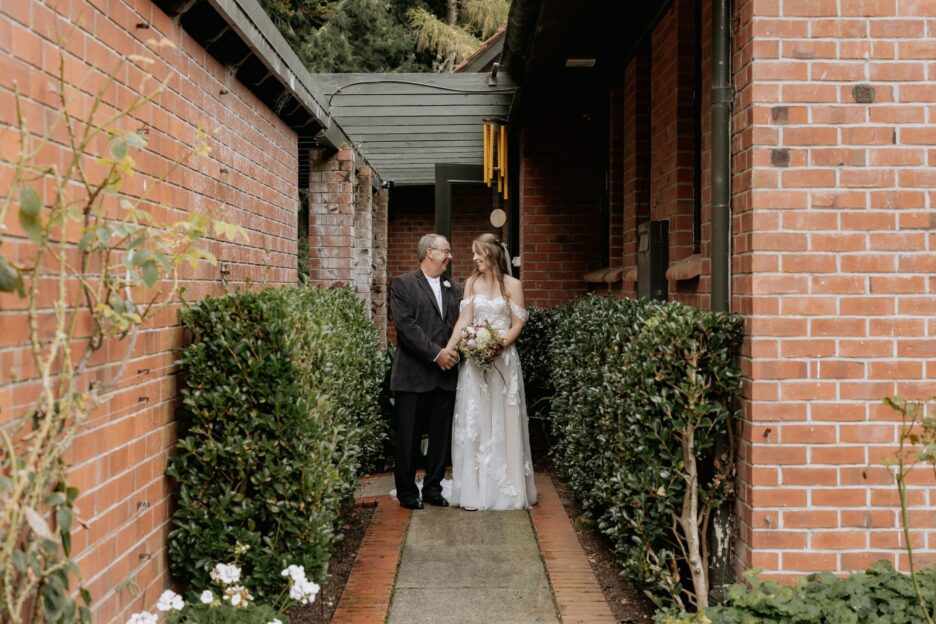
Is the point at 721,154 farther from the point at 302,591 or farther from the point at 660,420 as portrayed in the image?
the point at 302,591

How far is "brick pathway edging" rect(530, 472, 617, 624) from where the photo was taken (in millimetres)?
4410

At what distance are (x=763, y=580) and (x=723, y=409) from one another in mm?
693

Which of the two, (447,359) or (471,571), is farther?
(447,359)

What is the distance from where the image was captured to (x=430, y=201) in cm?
1794

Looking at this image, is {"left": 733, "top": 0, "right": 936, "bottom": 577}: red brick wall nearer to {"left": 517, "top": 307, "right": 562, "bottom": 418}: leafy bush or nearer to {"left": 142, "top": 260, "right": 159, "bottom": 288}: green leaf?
{"left": 142, "top": 260, "right": 159, "bottom": 288}: green leaf

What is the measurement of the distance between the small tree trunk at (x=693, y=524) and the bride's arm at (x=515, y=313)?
8.77 ft

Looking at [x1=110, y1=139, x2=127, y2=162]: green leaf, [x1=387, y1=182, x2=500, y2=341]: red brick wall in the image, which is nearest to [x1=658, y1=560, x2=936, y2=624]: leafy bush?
[x1=110, y1=139, x2=127, y2=162]: green leaf

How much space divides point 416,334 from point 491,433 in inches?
34.8

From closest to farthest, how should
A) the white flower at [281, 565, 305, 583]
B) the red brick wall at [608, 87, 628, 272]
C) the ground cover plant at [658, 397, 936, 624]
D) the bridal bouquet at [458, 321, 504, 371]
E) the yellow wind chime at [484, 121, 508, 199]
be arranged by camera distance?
the ground cover plant at [658, 397, 936, 624] < the white flower at [281, 565, 305, 583] < the bridal bouquet at [458, 321, 504, 371] < the red brick wall at [608, 87, 628, 272] < the yellow wind chime at [484, 121, 508, 199]

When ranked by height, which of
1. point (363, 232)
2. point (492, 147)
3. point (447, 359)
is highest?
point (492, 147)

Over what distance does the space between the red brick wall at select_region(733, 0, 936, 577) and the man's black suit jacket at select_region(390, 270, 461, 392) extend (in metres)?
3.16

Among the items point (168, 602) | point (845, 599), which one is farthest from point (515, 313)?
point (168, 602)

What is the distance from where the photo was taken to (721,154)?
4055mm

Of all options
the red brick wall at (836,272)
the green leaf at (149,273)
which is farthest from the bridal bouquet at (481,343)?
the green leaf at (149,273)
